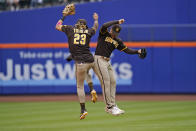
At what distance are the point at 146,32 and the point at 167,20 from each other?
6.38ft

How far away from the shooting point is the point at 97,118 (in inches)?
409

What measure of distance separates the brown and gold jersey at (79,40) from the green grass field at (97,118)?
1.46m

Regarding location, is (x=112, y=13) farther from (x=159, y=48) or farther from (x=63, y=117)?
(x=63, y=117)

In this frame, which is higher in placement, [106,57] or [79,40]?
[79,40]

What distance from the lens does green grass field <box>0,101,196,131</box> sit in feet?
28.9

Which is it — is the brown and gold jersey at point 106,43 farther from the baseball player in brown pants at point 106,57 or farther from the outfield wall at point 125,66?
the outfield wall at point 125,66

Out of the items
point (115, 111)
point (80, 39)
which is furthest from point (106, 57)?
point (115, 111)

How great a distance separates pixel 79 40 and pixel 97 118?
2.21 m

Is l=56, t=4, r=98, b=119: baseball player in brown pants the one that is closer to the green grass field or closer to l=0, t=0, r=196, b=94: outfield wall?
the green grass field

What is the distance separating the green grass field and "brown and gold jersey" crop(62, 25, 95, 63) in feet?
4.79

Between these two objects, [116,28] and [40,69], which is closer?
[116,28]

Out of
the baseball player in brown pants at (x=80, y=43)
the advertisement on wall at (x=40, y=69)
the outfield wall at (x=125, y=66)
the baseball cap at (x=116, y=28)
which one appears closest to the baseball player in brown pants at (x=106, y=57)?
the baseball cap at (x=116, y=28)

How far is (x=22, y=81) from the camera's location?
17.6 m

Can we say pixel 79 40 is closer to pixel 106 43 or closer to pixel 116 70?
pixel 106 43
